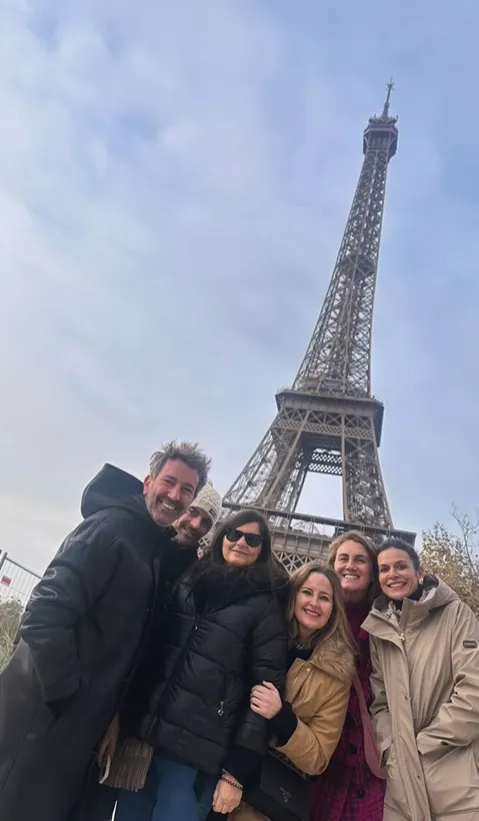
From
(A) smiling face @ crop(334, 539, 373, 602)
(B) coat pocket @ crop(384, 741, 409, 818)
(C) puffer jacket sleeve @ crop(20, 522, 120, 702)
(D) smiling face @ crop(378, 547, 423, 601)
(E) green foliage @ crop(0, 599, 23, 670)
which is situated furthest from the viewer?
(E) green foliage @ crop(0, 599, 23, 670)

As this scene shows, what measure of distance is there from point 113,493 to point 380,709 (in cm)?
191

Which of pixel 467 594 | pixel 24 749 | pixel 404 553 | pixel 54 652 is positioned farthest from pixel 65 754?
pixel 467 594

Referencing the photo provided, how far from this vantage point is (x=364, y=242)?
1539 inches

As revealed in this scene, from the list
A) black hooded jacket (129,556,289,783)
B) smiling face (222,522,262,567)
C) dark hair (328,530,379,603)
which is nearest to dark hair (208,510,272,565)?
smiling face (222,522,262,567)

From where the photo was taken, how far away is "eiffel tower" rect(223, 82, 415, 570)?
24.4 metres

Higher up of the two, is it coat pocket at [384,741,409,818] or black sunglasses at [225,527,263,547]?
black sunglasses at [225,527,263,547]

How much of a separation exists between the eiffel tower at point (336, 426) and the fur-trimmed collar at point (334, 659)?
17734mm

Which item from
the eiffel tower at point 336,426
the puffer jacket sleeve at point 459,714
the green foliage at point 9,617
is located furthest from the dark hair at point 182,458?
the eiffel tower at point 336,426

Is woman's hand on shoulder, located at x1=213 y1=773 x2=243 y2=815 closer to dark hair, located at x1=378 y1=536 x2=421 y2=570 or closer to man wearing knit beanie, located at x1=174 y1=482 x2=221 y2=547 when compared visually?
man wearing knit beanie, located at x1=174 y1=482 x2=221 y2=547

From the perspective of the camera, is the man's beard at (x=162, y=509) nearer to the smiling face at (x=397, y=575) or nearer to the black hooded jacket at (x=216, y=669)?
the black hooded jacket at (x=216, y=669)

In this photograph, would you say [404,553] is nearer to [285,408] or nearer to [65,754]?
[65,754]

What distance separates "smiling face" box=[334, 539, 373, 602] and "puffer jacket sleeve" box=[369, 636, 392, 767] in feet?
1.11

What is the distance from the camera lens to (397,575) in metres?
3.25

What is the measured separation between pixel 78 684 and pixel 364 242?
40.3 metres
